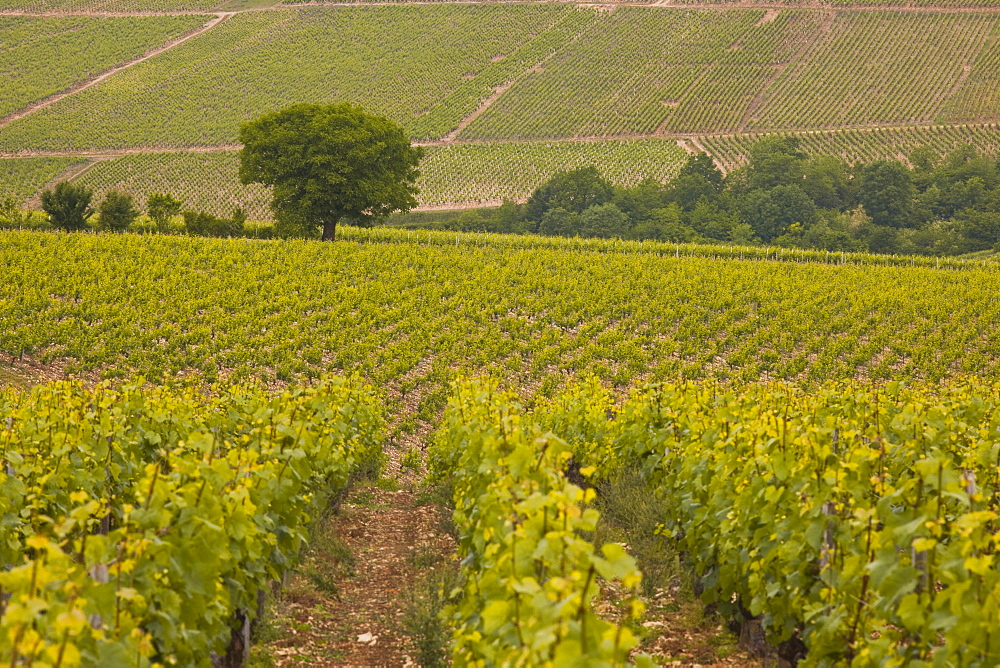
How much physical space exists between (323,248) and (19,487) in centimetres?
2848

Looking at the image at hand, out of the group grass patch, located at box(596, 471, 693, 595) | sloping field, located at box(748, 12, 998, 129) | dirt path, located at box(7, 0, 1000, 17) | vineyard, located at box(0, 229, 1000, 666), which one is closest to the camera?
vineyard, located at box(0, 229, 1000, 666)

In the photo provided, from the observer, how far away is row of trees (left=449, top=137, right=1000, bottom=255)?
6925 cm

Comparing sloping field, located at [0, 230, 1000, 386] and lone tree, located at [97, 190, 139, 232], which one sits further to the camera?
lone tree, located at [97, 190, 139, 232]

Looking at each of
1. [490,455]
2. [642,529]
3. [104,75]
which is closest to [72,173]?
[104,75]

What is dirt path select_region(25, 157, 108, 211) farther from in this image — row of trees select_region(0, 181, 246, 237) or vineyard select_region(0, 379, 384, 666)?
vineyard select_region(0, 379, 384, 666)

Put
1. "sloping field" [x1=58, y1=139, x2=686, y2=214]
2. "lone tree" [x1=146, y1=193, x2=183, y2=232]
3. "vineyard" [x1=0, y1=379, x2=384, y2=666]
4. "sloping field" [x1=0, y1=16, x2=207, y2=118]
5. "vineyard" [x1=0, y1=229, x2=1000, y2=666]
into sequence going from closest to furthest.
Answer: "vineyard" [x1=0, y1=379, x2=384, y2=666]
"vineyard" [x1=0, y1=229, x2=1000, y2=666]
"lone tree" [x1=146, y1=193, x2=183, y2=232]
"sloping field" [x1=58, y1=139, x2=686, y2=214]
"sloping field" [x1=0, y1=16, x2=207, y2=118]

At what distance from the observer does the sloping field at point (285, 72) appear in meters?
89.6

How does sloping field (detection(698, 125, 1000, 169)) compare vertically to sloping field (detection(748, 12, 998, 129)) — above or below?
below

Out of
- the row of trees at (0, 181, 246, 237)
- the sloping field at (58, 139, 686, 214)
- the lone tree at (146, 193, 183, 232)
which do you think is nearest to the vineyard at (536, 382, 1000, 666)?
the row of trees at (0, 181, 246, 237)

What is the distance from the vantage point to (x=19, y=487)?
6.91 metres

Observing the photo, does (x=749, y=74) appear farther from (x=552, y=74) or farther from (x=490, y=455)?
(x=490, y=455)

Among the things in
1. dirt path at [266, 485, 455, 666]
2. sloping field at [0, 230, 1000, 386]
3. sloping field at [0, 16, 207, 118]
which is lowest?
dirt path at [266, 485, 455, 666]

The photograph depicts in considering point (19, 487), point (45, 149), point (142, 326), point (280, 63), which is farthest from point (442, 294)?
point (280, 63)

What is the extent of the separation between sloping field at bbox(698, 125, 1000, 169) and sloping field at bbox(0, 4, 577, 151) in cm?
2887
